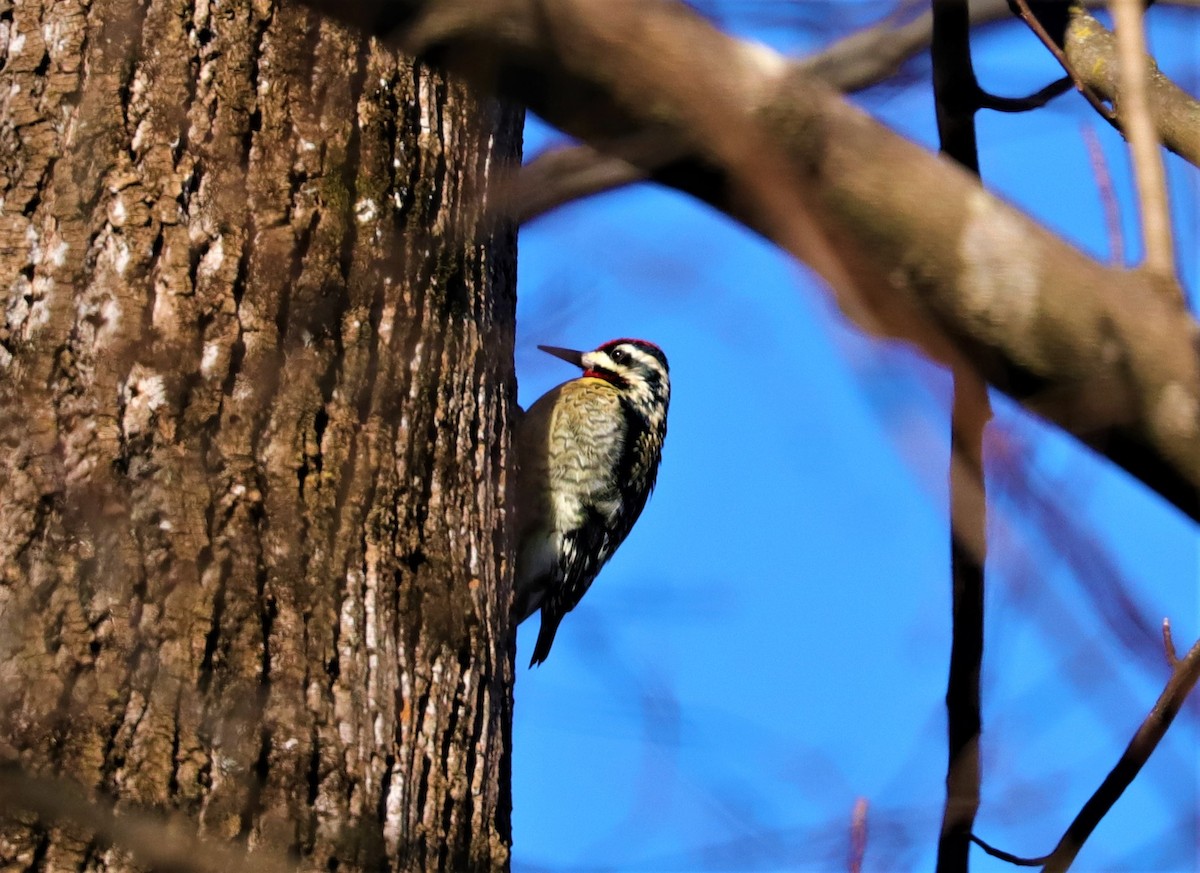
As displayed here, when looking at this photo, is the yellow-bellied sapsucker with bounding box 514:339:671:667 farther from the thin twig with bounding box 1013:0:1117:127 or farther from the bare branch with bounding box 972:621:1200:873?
the bare branch with bounding box 972:621:1200:873

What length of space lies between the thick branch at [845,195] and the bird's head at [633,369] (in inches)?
171

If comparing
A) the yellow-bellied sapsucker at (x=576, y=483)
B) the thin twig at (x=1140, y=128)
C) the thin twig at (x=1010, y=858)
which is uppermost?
the yellow-bellied sapsucker at (x=576, y=483)

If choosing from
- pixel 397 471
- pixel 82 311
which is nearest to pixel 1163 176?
pixel 397 471

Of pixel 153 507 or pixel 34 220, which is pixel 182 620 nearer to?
pixel 153 507

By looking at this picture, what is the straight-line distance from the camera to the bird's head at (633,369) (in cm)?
583

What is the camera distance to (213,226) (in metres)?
2.64

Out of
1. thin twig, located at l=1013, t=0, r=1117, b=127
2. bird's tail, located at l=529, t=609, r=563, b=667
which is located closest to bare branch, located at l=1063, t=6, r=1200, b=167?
thin twig, located at l=1013, t=0, r=1117, b=127

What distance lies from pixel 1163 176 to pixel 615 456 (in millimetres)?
3849

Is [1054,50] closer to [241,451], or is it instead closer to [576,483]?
[241,451]

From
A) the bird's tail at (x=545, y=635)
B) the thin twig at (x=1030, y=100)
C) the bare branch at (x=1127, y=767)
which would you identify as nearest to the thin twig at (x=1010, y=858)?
the bare branch at (x=1127, y=767)

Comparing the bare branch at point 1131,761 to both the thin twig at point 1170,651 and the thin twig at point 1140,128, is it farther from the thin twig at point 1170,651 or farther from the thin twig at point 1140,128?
the thin twig at point 1140,128

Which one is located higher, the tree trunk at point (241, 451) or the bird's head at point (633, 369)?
the bird's head at point (633, 369)

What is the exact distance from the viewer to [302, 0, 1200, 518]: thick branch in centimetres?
121

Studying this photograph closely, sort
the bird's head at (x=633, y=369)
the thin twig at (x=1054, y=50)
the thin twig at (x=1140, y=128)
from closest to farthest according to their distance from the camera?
the thin twig at (x=1140, y=128), the thin twig at (x=1054, y=50), the bird's head at (x=633, y=369)
